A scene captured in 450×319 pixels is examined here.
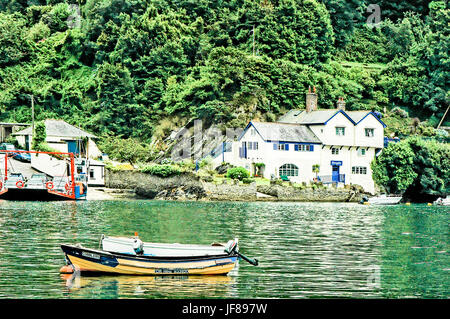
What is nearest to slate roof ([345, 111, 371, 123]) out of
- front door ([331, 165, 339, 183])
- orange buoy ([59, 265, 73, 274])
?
front door ([331, 165, 339, 183])

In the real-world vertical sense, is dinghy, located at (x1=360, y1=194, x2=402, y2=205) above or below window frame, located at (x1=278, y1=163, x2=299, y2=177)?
below

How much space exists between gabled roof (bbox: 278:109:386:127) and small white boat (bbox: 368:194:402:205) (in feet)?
36.6

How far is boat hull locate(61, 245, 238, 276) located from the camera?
2862cm

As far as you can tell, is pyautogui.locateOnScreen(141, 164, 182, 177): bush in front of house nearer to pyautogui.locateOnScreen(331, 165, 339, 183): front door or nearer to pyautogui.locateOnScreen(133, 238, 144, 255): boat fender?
pyautogui.locateOnScreen(331, 165, 339, 183): front door

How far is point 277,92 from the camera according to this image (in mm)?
96688

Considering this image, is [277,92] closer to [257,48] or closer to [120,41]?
[257,48]

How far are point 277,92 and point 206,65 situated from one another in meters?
10.7

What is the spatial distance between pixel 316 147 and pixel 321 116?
416 cm

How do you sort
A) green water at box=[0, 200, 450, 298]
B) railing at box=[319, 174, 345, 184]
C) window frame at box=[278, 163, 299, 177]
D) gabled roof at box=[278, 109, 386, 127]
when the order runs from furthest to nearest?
gabled roof at box=[278, 109, 386, 127] → railing at box=[319, 174, 345, 184] → window frame at box=[278, 163, 299, 177] → green water at box=[0, 200, 450, 298]

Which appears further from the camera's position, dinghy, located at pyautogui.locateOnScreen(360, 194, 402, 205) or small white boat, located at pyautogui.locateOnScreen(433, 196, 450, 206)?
small white boat, located at pyautogui.locateOnScreen(433, 196, 450, 206)

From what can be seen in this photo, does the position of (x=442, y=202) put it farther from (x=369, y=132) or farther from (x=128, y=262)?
(x=128, y=262)

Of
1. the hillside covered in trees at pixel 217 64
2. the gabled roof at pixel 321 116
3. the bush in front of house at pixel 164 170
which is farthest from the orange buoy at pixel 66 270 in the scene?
the gabled roof at pixel 321 116

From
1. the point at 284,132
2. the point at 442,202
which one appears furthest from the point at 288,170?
the point at 442,202
